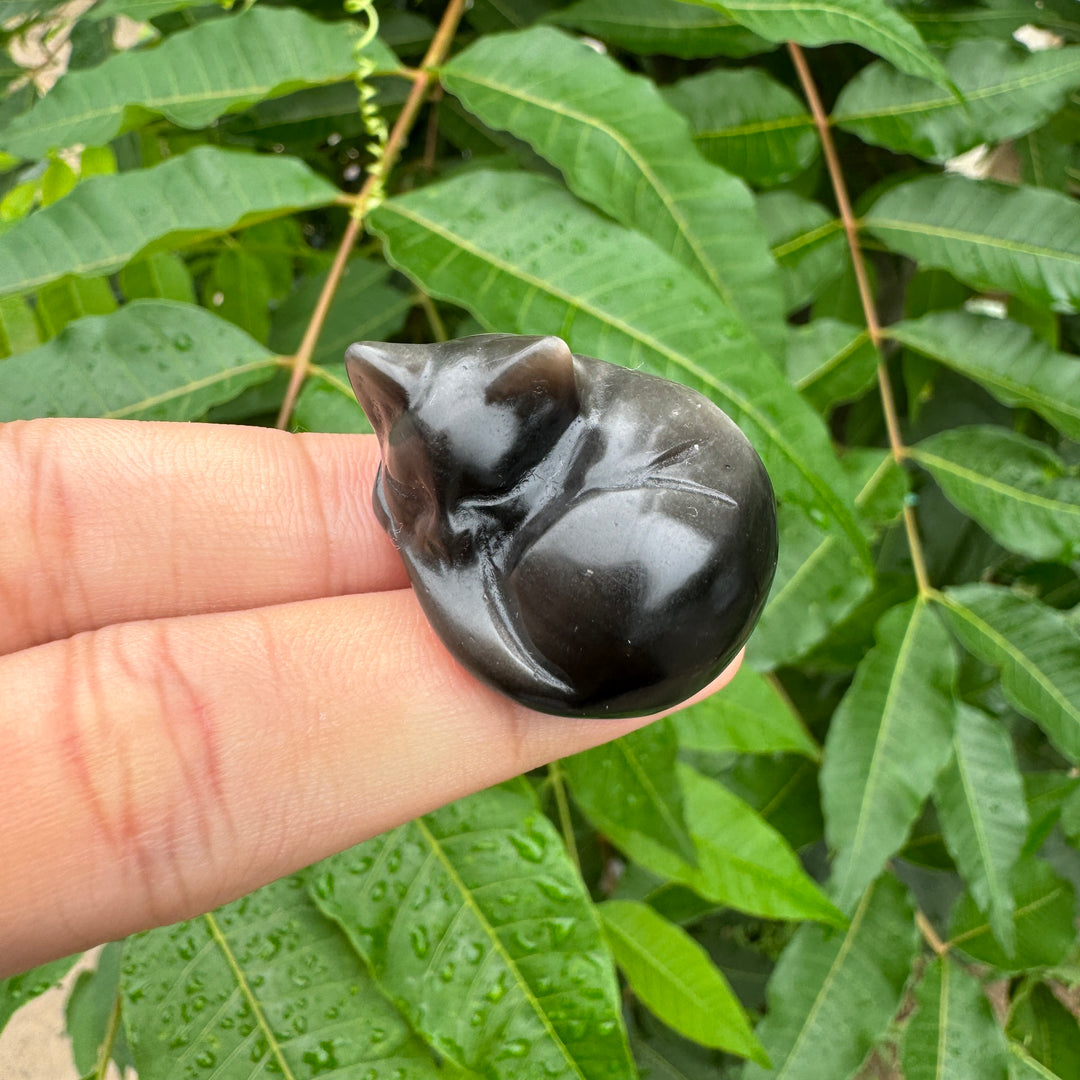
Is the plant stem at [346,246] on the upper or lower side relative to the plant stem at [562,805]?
upper

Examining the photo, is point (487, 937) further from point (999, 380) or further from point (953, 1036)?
point (999, 380)

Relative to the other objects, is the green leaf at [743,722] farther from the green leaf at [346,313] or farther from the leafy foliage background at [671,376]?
the green leaf at [346,313]

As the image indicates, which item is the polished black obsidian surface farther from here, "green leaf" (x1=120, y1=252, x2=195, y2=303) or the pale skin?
"green leaf" (x1=120, y1=252, x2=195, y2=303)

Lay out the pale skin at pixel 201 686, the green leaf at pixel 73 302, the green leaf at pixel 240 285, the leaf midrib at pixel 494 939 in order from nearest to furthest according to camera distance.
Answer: the pale skin at pixel 201 686, the leaf midrib at pixel 494 939, the green leaf at pixel 73 302, the green leaf at pixel 240 285

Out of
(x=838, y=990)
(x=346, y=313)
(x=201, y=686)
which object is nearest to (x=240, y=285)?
(x=346, y=313)

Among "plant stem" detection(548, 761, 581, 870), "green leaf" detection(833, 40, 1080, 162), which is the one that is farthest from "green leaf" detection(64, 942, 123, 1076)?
"green leaf" detection(833, 40, 1080, 162)

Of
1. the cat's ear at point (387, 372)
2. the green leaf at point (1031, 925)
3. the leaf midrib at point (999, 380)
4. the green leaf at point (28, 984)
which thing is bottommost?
the green leaf at point (1031, 925)

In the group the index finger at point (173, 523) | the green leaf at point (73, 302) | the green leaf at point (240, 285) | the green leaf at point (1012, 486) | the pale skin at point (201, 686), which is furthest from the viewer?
the green leaf at point (240, 285)

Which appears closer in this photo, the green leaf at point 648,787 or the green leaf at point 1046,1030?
the green leaf at point 648,787

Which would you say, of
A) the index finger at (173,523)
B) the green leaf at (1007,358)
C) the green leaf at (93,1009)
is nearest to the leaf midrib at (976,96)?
the green leaf at (1007,358)
